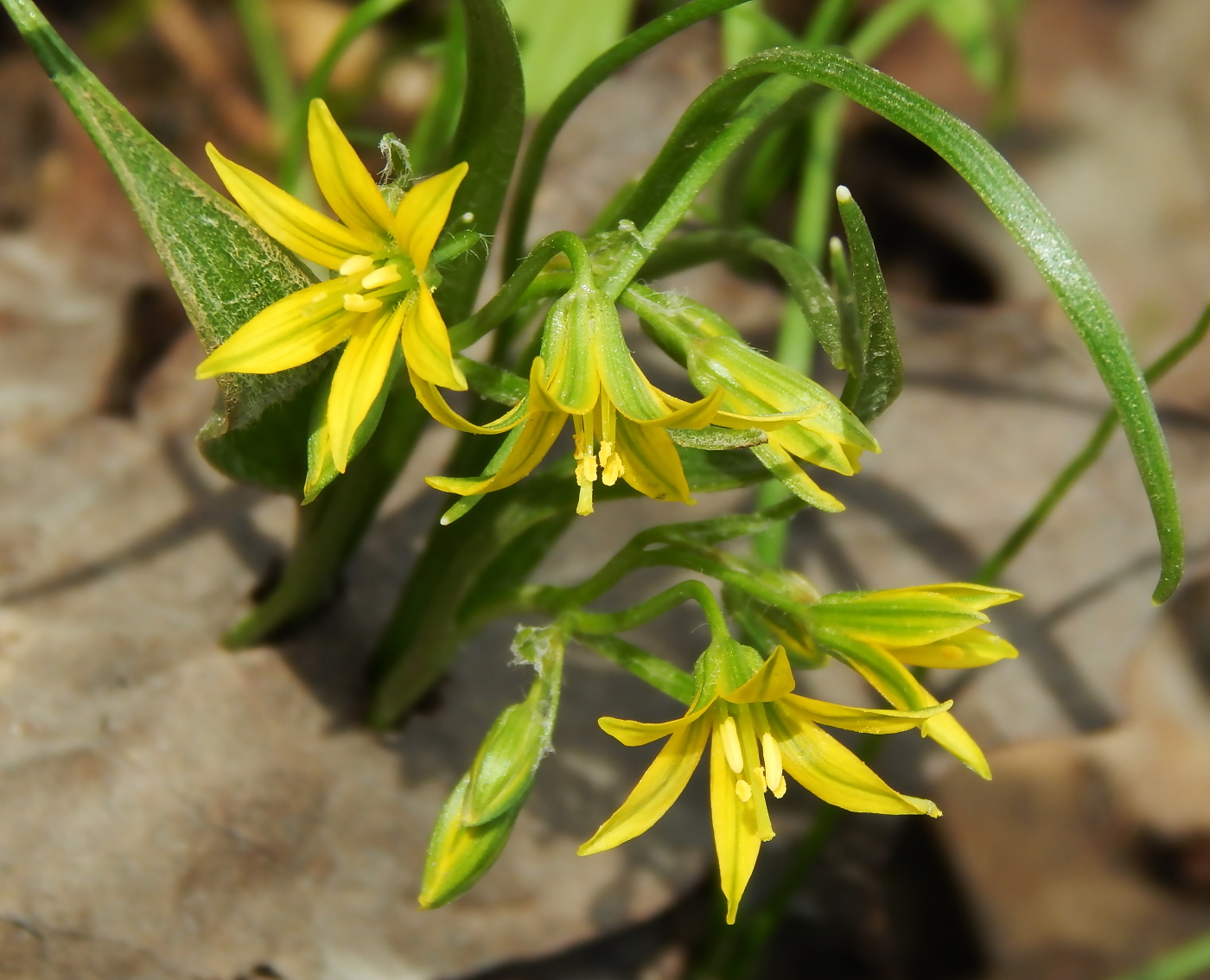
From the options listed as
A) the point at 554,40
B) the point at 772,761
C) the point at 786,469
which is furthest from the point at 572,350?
the point at 554,40

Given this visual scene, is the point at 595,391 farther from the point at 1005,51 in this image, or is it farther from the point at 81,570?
the point at 1005,51

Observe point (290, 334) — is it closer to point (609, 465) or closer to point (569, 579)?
point (609, 465)

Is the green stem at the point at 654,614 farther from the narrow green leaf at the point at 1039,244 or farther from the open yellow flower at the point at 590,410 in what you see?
the narrow green leaf at the point at 1039,244

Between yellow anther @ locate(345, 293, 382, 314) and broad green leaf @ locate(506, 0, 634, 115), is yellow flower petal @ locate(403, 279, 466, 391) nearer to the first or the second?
yellow anther @ locate(345, 293, 382, 314)

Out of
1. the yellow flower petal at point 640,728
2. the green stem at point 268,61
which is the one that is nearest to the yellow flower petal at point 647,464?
the yellow flower petal at point 640,728

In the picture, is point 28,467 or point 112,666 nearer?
point 112,666

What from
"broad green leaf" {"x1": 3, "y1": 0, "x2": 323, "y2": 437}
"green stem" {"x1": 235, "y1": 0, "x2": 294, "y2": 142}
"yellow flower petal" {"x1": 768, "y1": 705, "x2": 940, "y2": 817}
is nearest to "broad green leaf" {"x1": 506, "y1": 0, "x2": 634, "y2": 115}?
"green stem" {"x1": 235, "y1": 0, "x2": 294, "y2": 142}

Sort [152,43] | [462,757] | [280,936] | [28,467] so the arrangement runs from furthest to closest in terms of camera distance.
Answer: [152,43] < [28,467] < [462,757] < [280,936]

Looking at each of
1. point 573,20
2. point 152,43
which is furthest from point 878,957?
point 152,43
